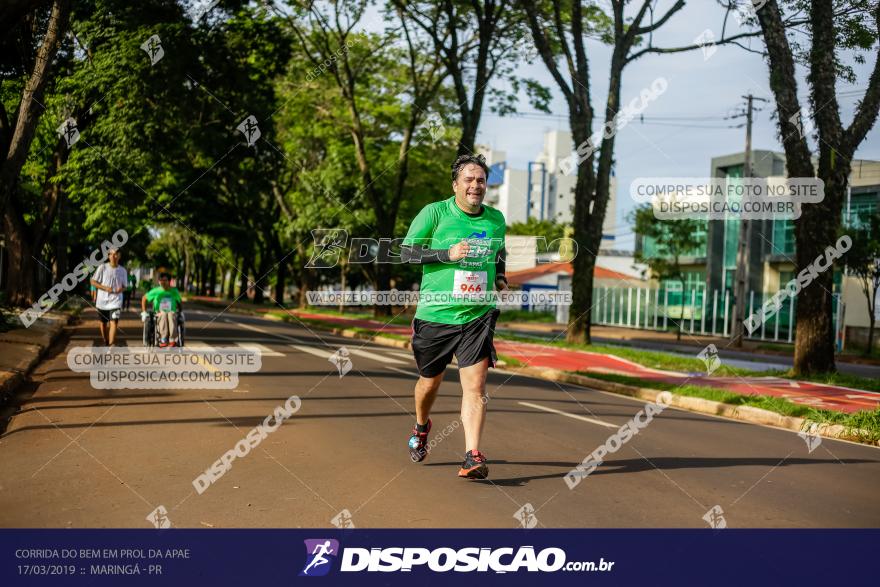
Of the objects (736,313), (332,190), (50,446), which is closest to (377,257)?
(332,190)

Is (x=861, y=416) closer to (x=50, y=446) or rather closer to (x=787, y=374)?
(x=787, y=374)

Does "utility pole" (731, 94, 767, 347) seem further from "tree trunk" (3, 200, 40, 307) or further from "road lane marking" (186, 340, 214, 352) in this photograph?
"tree trunk" (3, 200, 40, 307)

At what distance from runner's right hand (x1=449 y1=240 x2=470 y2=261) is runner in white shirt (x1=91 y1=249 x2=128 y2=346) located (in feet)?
34.0

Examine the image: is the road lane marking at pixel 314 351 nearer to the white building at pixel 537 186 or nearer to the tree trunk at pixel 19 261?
the tree trunk at pixel 19 261

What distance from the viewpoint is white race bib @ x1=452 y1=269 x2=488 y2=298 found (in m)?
5.84

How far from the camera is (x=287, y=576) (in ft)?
12.5

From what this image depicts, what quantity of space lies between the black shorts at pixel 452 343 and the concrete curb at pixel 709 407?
565 cm

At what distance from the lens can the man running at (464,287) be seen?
577 centimetres

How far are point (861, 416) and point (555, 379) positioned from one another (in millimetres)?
6758

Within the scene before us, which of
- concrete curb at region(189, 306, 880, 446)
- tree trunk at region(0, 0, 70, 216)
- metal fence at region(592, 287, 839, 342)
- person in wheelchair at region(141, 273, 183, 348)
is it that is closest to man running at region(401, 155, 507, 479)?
concrete curb at region(189, 306, 880, 446)

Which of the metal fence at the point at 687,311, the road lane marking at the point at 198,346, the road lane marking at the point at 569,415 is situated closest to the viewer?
the road lane marking at the point at 569,415

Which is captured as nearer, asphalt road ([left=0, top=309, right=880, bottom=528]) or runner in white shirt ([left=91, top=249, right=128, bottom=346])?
asphalt road ([left=0, top=309, right=880, bottom=528])

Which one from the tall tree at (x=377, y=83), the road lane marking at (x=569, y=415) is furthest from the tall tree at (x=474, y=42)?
the road lane marking at (x=569, y=415)

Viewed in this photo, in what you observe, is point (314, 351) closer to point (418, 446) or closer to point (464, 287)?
point (418, 446)
